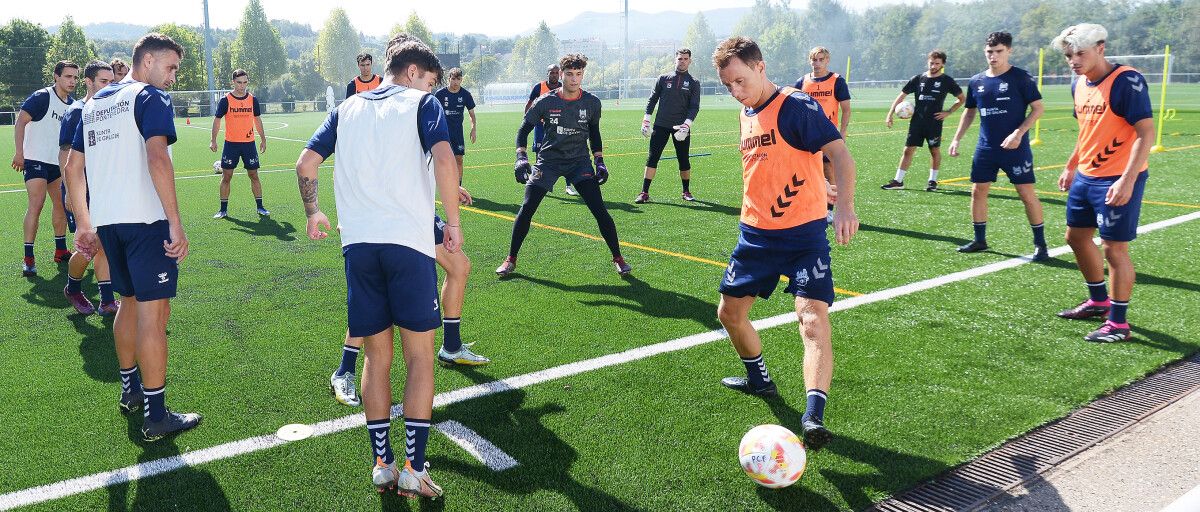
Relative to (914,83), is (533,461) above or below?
below

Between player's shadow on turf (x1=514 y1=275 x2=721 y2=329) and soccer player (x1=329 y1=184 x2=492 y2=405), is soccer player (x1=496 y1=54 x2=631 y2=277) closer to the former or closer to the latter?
player's shadow on turf (x1=514 y1=275 x2=721 y2=329)

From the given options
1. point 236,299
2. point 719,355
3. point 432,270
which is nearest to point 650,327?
point 719,355

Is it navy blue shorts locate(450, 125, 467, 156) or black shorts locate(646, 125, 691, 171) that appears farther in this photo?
black shorts locate(646, 125, 691, 171)

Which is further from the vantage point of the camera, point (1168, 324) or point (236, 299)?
point (236, 299)

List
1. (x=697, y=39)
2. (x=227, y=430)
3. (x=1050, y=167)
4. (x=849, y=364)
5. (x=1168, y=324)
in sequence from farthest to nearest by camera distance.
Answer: (x=697, y=39)
(x=1050, y=167)
(x=1168, y=324)
(x=849, y=364)
(x=227, y=430)

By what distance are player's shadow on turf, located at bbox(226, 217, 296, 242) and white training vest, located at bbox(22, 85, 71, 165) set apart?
8.76ft

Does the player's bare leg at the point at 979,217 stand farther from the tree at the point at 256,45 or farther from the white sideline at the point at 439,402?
the tree at the point at 256,45

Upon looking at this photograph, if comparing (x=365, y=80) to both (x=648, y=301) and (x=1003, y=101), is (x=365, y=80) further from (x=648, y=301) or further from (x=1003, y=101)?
(x=1003, y=101)

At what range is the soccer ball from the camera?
3592 mm

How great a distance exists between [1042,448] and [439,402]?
129 inches

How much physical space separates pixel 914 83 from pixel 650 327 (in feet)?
31.9

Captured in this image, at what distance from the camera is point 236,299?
7324mm

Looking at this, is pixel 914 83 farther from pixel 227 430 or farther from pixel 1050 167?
pixel 227 430

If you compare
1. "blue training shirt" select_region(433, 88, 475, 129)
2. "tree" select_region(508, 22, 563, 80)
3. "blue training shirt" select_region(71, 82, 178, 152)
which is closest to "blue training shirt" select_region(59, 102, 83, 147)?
"blue training shirt" select_region(71, 82, 178, 152)
